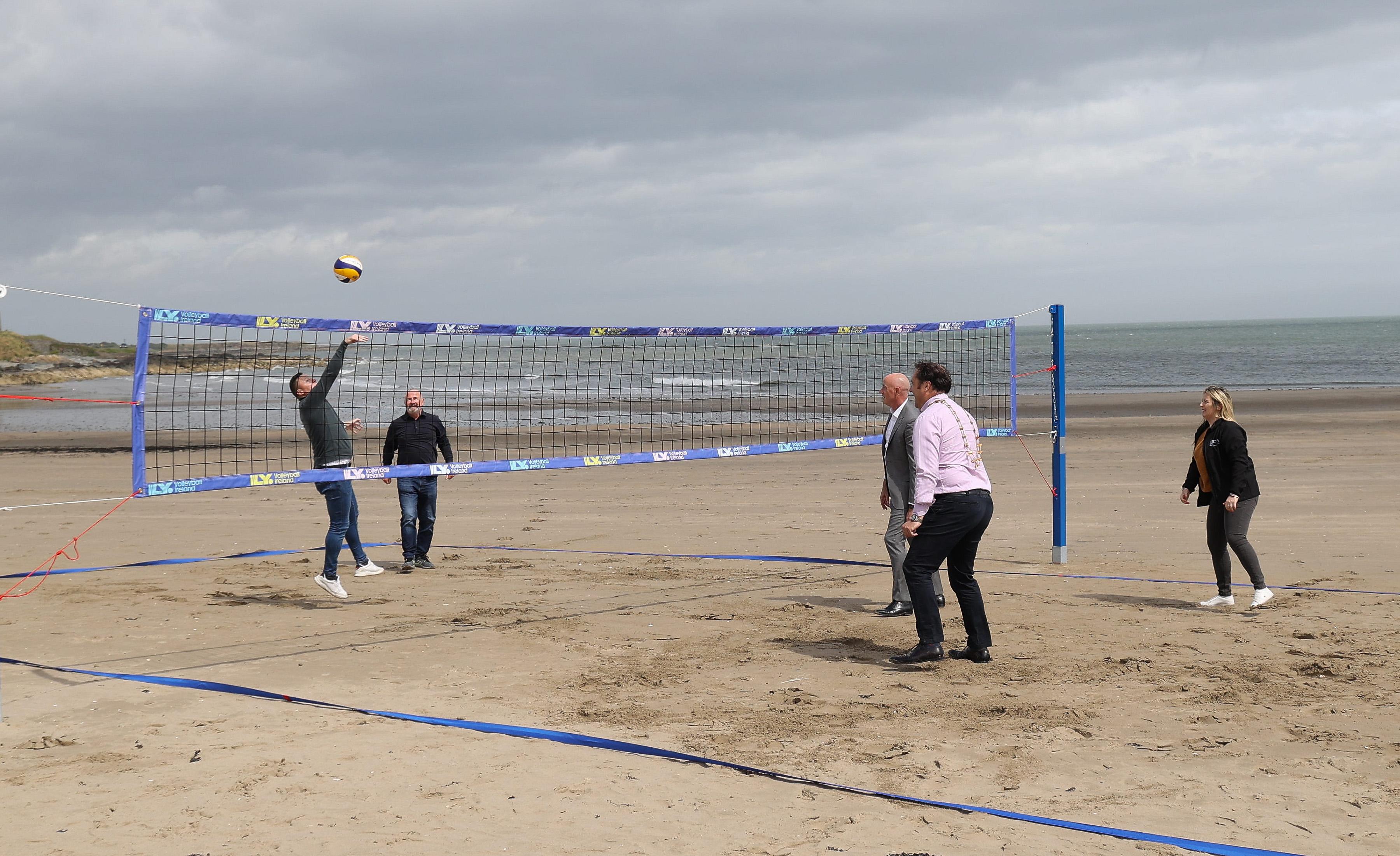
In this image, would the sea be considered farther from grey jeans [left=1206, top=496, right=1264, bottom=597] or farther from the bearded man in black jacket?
grey jeans [left=1206, top=496, right=1264, bottom=597]

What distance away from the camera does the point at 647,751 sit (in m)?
4.82

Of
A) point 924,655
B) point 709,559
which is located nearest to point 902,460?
point 924,655

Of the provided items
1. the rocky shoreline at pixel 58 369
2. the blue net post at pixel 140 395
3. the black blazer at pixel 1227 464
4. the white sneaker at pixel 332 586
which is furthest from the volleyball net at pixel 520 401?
the rocky shoreline at pixel 58 369

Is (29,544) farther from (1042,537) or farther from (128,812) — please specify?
(1042,537)

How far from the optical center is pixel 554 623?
7.46 metres

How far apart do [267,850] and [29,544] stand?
362 inches

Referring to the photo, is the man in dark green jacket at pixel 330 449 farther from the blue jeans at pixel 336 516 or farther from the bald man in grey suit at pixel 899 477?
the bald man in grey suit at pixel 899 477

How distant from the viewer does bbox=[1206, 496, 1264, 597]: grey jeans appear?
740cm

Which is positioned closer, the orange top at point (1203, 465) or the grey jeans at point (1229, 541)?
the grey jeans at point (1229, 541)

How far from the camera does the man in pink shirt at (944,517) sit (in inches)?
239

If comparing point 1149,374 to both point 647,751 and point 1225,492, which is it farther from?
point 647,751

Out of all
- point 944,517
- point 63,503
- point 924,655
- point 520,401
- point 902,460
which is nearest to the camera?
point 944,517

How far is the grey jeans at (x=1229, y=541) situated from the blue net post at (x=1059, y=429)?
1.53m

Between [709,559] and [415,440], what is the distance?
2.90 m
